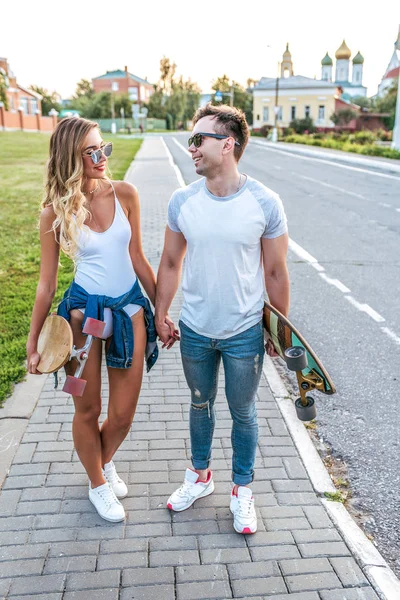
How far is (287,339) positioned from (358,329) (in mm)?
3499

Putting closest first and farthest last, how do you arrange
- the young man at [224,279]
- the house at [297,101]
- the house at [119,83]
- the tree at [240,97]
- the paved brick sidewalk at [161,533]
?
the paved brick sidewalk at [161,533], the young man at [224,279], the house at [297,101], the tree at [240,97], the house at [119,83]

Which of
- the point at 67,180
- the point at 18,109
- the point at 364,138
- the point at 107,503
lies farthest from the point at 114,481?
the point at 18,109

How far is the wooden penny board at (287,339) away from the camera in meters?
2.81

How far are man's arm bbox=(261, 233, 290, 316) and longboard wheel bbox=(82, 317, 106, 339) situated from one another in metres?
0.85

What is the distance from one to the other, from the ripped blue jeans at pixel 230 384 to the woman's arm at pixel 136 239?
0.29 m

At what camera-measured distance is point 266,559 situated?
281cm

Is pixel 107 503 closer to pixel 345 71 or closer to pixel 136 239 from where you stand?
pixel 136 239

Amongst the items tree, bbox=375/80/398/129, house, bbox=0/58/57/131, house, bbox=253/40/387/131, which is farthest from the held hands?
house, bbox=253/40/387/131

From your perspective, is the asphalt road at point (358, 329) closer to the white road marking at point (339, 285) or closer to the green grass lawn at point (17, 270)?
the white road marking at point (339, 285)

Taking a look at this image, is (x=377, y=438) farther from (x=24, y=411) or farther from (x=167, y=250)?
(x=24, y=411)

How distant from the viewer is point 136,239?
3090 mm

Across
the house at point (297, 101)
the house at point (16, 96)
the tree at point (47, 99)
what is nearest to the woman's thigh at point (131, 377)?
the house at point (16, 96)

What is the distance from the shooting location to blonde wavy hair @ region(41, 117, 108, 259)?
109 inches

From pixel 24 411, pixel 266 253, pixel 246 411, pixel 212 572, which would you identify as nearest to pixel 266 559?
pixel 212 572
